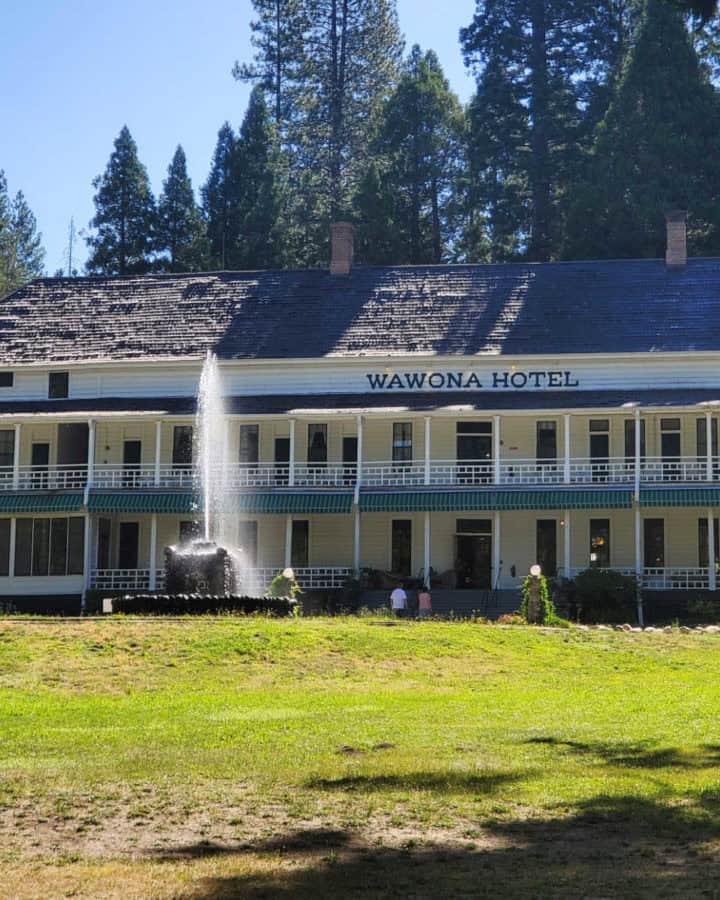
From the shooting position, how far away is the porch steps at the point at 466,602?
3978 centimetres

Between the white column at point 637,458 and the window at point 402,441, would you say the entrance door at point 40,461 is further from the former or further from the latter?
the white column at point 637,458

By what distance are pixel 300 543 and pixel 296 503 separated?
3491 mm

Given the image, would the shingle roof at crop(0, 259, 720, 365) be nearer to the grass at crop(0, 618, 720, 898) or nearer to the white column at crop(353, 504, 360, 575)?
the white column at crop(353, 504, 360, 575)

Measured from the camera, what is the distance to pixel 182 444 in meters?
48.8

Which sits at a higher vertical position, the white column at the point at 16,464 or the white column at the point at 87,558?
the white column at the point at 16,464

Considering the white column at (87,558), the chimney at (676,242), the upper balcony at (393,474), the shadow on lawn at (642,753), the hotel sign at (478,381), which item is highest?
the chimney at (676,242)

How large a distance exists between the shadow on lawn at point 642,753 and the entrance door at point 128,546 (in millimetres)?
32672

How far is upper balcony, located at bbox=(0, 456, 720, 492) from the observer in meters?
43.9

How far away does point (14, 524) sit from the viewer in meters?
45.7

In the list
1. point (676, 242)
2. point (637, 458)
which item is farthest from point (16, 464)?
point (676, 242)

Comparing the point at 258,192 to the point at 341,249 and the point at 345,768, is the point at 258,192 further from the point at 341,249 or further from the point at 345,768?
the point at 345,768

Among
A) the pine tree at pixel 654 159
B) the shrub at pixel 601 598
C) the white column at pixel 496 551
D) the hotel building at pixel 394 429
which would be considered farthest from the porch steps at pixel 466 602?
the pine tree at pixel 654 159

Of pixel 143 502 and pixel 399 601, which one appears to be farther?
pixel 143 502

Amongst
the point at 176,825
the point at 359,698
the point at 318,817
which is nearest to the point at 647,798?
the point at 318,817
